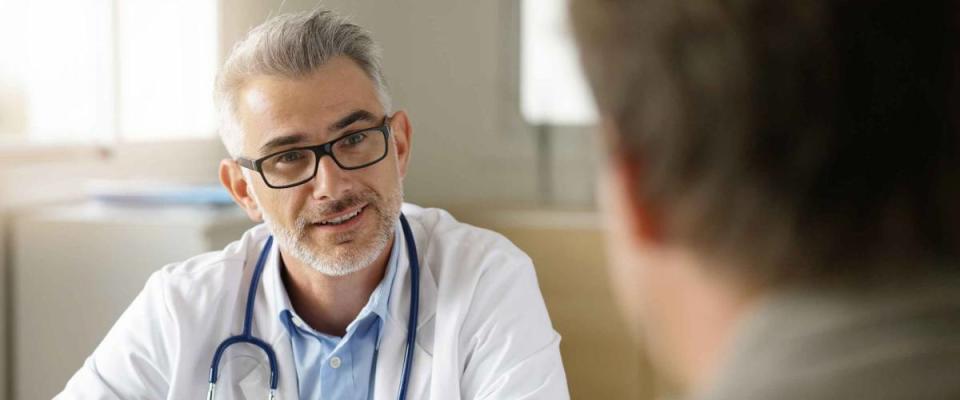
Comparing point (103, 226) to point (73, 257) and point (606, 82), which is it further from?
point (606, 82)

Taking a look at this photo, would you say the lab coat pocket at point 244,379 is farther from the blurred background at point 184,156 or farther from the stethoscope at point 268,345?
the blurred background at point 184,156

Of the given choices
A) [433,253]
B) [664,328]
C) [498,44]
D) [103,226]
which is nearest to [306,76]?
[433,253]

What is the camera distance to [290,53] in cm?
166

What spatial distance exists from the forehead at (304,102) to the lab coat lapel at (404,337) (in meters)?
0.24

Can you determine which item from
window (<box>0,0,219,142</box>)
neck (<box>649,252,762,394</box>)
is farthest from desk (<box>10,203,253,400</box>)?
neck (<box>649,252,762,394</box>)

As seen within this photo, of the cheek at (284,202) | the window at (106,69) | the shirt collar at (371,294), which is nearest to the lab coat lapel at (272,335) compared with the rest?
the shirt collar at (371,294)

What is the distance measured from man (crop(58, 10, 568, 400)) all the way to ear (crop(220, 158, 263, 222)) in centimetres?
2

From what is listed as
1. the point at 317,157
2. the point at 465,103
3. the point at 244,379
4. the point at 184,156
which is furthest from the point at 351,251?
the point at 465,103

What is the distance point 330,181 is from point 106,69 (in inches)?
52.8

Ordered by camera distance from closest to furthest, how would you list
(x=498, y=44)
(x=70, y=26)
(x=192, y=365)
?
1. (x=192, y=365)
2. (x=70, y=26)
3. (x=498, y=44)

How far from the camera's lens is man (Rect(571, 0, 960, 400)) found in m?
0.41

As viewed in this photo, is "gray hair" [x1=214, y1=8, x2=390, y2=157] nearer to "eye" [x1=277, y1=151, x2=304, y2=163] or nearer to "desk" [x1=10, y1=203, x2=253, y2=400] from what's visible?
"eye" [x1=277, y1=151, x2=304, y2=163]

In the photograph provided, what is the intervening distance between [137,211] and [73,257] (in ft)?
0.56

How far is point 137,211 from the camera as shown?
2508mm
